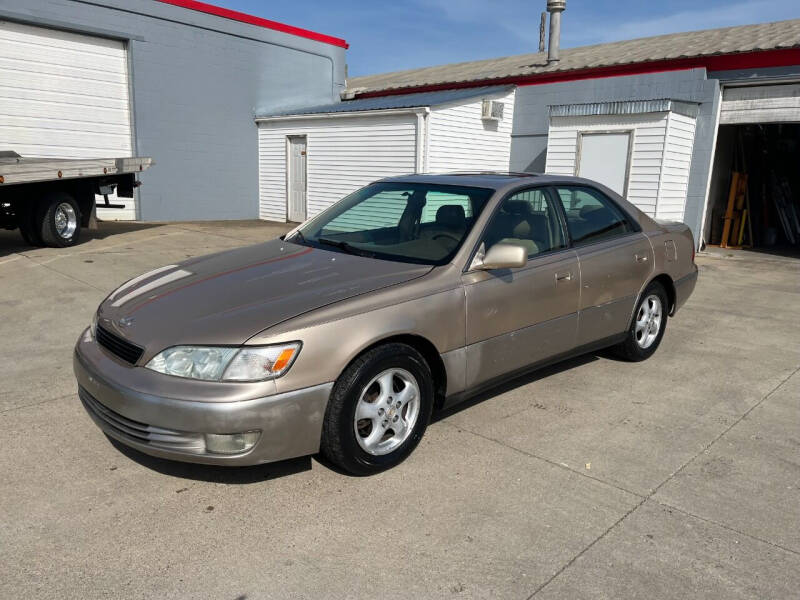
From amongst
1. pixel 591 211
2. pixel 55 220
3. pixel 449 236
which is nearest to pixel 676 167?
pixel 591 211

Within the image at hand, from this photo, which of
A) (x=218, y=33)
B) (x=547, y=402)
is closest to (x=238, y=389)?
(x=547, y=402)

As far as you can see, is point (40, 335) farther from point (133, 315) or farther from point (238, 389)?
point (238, 389)

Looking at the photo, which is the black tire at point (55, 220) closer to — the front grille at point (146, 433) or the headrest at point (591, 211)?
the front grille at point (146, 433)

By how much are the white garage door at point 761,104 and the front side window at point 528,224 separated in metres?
9.46

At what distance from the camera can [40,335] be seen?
5988mm

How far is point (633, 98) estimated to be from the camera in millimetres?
13383

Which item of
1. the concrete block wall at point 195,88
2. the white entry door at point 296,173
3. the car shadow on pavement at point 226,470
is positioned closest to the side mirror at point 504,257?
the car shadow on pavement at point 226,470

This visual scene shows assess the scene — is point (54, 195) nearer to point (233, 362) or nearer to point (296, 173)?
point (296, 173)

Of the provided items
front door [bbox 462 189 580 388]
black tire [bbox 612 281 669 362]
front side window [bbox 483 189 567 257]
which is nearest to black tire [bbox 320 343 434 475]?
front door [bbox 462 189 580 388]

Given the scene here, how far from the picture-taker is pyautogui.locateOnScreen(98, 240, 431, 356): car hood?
3104mm

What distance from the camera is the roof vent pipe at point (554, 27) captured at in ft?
53.0

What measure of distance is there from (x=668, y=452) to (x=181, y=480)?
2726 mm

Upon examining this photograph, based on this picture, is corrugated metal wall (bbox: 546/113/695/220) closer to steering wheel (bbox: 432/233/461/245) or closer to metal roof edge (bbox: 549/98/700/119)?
metal roof edge (bbox: 549/98/700/119)

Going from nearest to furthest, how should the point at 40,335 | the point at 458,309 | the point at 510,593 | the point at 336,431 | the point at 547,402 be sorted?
the point at 510,593, the point at 336,431, the point at 458,309, the point at 547,402, the point at 40,335
